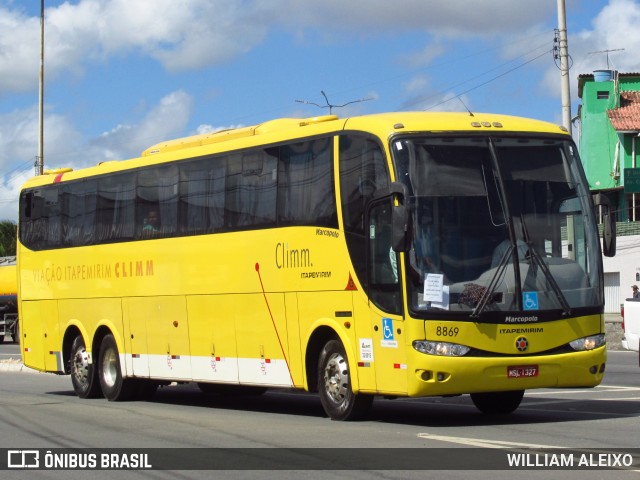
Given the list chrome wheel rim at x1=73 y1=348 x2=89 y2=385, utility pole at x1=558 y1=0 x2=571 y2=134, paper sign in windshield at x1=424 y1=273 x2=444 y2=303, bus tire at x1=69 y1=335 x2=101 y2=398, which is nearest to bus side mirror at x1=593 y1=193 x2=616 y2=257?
paper sign in windshield at x1=424 y1=273 x2=444 y2=303

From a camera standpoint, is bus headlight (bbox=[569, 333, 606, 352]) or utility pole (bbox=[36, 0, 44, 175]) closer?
bus headlight (bbox=[569, 333, 606, 352])

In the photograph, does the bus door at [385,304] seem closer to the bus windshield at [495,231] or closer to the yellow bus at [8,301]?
the bus windshield at [495,231]

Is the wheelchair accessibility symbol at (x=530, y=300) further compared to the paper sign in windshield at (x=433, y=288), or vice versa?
the wheelchair accessibility symbol at (x=530, y=300)

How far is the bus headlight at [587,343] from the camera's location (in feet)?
48.3

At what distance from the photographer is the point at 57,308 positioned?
75.3ft

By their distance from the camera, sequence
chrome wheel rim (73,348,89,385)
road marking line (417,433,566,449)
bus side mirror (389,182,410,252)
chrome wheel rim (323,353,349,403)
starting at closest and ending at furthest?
road marking line (417,433,566,449) < bus side mirror (389,182,410,252) < chrome wheel rim (323,353,349,403) < chrome wheel rim (73,348,89,385)

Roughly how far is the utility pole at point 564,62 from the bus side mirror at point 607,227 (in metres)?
17.0

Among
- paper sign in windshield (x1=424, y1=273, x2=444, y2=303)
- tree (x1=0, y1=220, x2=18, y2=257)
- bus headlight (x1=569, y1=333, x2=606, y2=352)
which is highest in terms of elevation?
tree (x1=0, y1=220, x2=18, y2=257)

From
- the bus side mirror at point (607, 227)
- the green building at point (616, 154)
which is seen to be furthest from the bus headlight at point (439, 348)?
the green building at point (616, 154)

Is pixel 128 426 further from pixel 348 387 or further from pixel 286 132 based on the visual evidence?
pixel 286 132

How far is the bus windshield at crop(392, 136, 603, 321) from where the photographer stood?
559 inches

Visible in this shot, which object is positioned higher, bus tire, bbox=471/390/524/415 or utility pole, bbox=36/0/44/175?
utility pole, bbox=36/0/44/175

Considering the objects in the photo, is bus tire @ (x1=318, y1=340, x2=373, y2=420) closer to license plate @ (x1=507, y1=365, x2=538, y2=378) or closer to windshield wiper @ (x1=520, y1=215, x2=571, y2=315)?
license plate @ (x1=507, y1=365, x2=538, y2=378)

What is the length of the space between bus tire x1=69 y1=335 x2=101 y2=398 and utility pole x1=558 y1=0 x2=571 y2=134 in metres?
15.2
